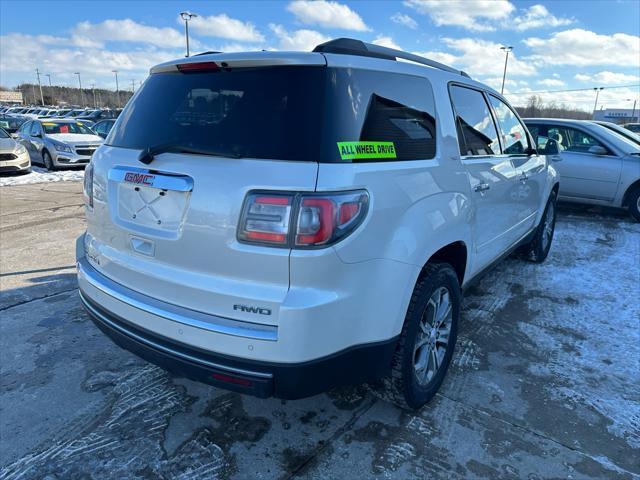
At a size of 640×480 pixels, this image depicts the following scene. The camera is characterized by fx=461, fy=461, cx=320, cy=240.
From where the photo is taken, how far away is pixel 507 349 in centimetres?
342

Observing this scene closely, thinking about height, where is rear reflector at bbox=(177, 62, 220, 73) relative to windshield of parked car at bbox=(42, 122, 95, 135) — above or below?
above

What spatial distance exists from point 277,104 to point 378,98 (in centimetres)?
51

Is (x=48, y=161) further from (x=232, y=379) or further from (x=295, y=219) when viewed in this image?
(x=295, y=219)

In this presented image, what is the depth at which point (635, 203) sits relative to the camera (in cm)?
801

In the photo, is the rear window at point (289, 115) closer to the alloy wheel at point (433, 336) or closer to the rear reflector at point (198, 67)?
the rear reflector at point (198, 67)

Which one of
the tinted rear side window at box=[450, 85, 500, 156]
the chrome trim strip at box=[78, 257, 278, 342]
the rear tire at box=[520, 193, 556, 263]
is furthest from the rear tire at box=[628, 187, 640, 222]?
the chrome trim strip at box=[78, 257, 278, 342]

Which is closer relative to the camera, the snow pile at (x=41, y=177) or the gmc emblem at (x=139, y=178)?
the gmc emblem at (x=139, y=178)

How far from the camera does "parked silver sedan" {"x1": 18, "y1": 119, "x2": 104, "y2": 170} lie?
43.9 ft

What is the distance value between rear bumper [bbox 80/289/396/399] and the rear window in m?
0.86

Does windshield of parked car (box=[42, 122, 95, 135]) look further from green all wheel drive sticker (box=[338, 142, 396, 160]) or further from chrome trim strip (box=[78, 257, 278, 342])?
green all wheel drive sticker (box=[338, 142, 396, 160])

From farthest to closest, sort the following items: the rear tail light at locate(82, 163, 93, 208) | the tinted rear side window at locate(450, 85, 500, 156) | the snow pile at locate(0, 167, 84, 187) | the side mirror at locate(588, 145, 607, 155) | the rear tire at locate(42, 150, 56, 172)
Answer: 1. the rear tire at locate(42, 150, 56, 172)
2. the snow pile at locate(0, 167, 84, 187)
3. the side mirror at locate(588, 145, 607, 155)
4. the tinted rear side window at locate(450, 85, 500, 156)
5. the rear tail light at locate(82, 163, 93, 208)

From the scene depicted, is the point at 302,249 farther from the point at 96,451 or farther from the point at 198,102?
the point at 96,451

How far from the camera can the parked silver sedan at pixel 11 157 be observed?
11750 mm

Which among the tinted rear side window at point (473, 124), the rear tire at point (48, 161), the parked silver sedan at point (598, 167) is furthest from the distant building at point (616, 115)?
the tinted rear side window at point (473, 124)
